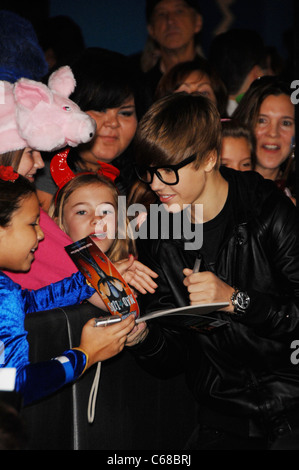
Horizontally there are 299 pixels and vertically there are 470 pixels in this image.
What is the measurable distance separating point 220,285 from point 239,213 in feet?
1.12

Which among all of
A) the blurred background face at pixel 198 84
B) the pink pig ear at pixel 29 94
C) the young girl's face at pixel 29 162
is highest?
the pink pig ear at pixel 29 94

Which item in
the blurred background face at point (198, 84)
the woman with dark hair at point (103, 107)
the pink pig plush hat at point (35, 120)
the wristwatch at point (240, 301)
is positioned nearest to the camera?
the wristwatch at point (240, 301)

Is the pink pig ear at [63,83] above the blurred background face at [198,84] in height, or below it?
above

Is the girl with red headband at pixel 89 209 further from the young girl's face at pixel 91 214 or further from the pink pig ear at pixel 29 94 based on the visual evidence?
the pink pig ear at pixel 29 94

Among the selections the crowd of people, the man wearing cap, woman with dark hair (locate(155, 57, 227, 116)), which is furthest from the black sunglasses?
the man wearing cap

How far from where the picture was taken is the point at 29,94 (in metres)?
2.54

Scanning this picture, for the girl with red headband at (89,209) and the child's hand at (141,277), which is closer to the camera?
the child's hand at (141,277)

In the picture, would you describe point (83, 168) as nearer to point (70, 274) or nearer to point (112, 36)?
point (70, 274)

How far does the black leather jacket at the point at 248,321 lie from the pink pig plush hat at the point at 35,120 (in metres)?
0.61

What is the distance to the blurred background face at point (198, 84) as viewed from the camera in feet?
12.5

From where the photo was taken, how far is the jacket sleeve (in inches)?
91.7

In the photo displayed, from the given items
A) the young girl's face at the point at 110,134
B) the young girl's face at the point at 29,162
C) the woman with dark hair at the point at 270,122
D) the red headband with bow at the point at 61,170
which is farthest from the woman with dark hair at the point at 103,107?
the woman with dark hair at the point at 270,122

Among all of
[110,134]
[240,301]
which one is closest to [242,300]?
[240,301]

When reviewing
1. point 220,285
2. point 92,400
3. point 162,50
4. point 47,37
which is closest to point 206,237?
point 220,285
